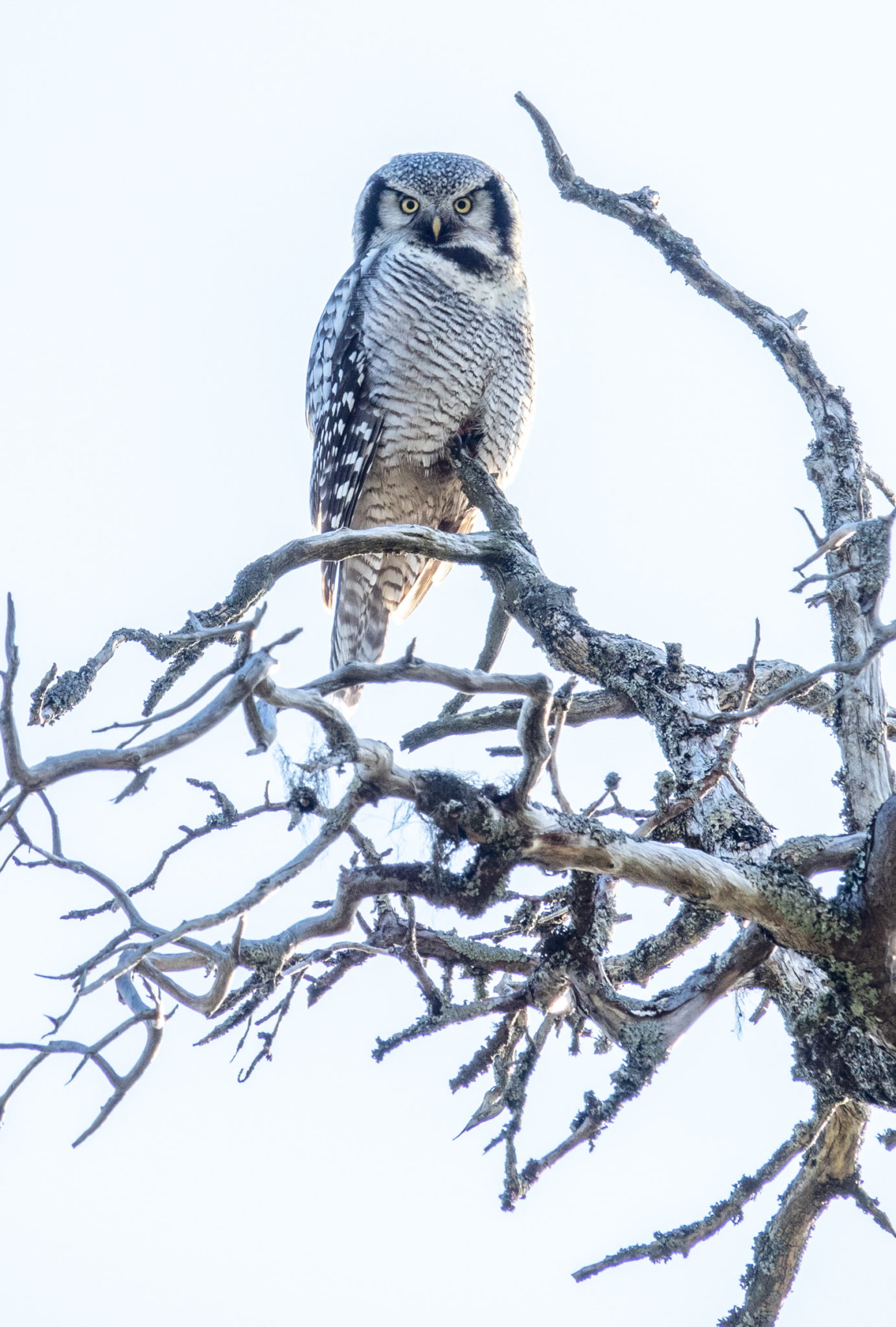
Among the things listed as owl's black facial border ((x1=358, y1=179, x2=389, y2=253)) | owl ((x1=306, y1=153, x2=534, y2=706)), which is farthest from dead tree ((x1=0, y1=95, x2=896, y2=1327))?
owl's black facial border ((x1=358, y1=179, x2=389, y2=253))

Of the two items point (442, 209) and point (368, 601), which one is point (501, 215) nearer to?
point (442, 209)

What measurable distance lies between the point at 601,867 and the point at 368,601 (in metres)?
4.13

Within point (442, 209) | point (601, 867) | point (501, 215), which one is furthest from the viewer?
point (501, 215)

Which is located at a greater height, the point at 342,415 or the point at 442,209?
the point at 442,209

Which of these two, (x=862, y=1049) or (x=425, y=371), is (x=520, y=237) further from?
(x=862, y=1049)

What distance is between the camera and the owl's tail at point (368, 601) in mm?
6418

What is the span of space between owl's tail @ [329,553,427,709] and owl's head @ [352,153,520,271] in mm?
1579

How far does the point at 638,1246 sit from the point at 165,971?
4.26 ft

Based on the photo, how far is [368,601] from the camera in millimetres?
6566

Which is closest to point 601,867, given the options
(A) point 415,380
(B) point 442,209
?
(A) point 415,380

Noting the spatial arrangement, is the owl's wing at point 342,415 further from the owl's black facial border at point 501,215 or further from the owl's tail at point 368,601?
the owl's black facial border at point 501,215

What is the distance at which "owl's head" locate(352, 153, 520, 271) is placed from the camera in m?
6.41

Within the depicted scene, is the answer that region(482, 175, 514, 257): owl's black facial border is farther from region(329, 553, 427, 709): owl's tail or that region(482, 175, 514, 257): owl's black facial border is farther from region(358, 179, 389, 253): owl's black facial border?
region(329, 553, 427, 709): owl's tail

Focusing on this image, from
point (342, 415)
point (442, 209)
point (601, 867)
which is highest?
point (442, 209)
